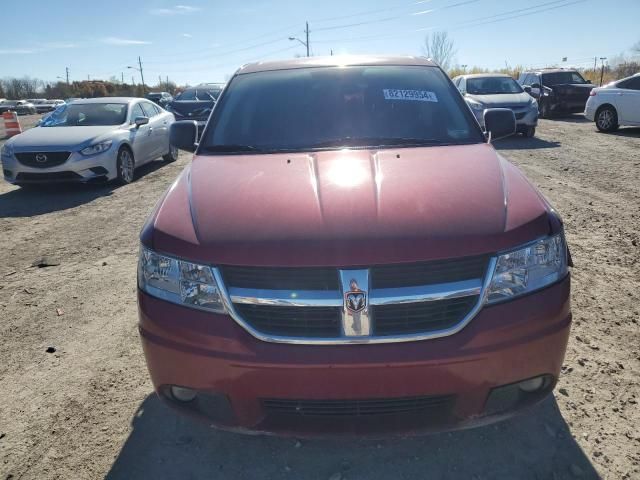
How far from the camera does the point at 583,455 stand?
2125mm

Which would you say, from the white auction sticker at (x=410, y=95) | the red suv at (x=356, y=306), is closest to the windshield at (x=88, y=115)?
the white auction sticker at (x=410, y=95)

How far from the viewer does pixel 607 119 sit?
42.9ft

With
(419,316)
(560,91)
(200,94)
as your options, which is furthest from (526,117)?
(419,316)

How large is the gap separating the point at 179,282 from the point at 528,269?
4.41 feet

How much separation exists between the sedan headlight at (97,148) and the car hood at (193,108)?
22.6 feet

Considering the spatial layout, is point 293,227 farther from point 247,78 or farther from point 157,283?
point 247,78

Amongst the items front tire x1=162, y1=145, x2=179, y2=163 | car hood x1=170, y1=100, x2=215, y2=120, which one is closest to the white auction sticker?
front tire x1=162, y1=145, x2=179, y2=163

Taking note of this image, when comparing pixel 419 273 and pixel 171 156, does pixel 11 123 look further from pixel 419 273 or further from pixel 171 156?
pixel 419 273

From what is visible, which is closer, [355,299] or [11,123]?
[355,299]

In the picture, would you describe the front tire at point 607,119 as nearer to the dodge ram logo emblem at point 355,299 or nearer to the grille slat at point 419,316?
the grille slat at point 419,316

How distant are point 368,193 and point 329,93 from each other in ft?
4.25

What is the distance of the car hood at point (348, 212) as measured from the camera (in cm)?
178

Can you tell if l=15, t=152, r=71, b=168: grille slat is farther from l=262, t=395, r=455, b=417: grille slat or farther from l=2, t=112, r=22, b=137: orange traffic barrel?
l=2, t=112, r=22, b=137: orange traffic barrel

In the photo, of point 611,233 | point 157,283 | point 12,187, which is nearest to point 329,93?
point 157,283
